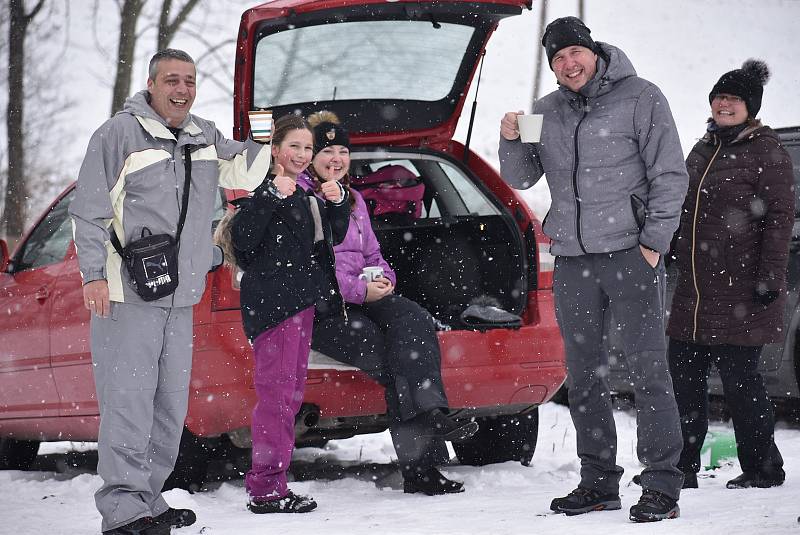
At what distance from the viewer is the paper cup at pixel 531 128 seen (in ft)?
13.9

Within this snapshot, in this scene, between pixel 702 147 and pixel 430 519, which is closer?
pixel 430 519

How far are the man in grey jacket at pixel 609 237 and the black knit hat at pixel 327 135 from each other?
855 millimetres

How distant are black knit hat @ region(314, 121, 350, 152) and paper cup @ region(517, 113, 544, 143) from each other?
1.02 meters

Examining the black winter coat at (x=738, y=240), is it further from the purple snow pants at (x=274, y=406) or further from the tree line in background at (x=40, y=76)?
the tree line in background at (x=40, y=76)

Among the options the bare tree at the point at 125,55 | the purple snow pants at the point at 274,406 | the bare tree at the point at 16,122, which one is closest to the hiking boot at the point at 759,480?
the purple snow pants at the point at 274,406

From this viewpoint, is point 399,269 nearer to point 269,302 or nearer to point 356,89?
point 356,89

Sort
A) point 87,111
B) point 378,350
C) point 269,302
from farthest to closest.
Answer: point 87,111 < point 378,350 < point 269,302

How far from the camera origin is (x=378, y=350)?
4.90 meters

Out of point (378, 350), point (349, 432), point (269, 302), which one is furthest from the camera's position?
point (349, 432)

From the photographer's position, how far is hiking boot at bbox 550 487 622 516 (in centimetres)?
429

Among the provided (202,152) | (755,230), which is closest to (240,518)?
(202,152)

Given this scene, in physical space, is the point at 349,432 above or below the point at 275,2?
below

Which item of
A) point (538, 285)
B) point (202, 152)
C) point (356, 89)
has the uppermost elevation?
point (356, 89)

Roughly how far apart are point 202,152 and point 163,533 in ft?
4.61
